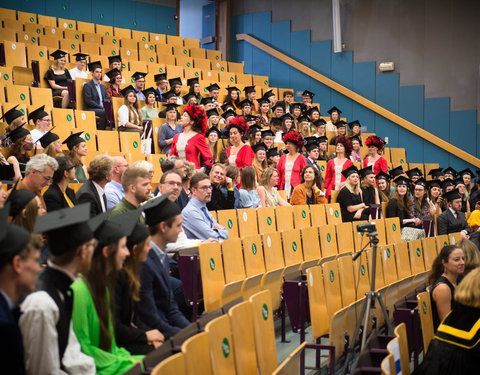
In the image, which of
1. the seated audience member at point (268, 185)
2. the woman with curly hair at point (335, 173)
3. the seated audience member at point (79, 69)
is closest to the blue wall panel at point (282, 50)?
the woman with curly hair at point (335, 173)

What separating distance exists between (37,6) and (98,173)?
9.62 m

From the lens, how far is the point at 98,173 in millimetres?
4051

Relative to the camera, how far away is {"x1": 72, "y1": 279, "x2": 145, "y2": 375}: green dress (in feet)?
6.73

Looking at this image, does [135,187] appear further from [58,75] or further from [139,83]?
[139,83]

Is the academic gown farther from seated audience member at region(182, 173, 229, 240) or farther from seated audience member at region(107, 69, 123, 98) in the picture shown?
seated audience member at region(107, 69, 123, 98)

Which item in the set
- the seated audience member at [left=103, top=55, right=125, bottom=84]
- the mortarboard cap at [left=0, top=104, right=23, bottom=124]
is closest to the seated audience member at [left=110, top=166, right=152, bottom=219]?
the mortarboard cap at [left=0, top=104, right=23, bottom=124]

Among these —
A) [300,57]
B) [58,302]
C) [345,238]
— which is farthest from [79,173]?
[300,57]

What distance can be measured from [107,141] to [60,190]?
2.76 meters

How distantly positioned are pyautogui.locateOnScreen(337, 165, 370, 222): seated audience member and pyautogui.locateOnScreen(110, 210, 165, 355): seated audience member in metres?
4.74

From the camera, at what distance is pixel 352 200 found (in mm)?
7023

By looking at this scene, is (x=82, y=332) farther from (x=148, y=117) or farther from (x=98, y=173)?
(x=148, y=117)

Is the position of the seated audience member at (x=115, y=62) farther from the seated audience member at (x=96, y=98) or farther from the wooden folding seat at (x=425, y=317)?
the wooden folding seat at (x=425, y=317)

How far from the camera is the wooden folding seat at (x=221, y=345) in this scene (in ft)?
7.02

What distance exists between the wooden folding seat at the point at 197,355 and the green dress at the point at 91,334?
0.93 ft
